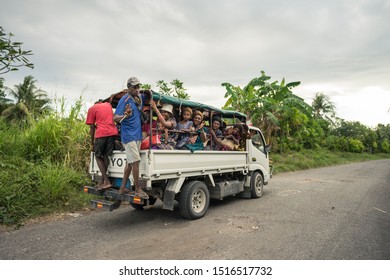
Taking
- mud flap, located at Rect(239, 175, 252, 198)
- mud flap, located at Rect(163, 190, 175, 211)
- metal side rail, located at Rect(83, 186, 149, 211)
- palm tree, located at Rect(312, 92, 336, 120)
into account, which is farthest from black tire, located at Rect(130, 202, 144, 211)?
palm tree, located at Rect(312, 92, 336, 120)

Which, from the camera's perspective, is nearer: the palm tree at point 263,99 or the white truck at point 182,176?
the white truck at point 182,176

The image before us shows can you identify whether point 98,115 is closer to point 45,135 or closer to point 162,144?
point 162,144

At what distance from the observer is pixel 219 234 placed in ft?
13.8

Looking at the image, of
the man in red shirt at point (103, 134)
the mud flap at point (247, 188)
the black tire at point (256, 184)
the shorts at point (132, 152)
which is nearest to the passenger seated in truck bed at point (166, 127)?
the shorts at point (132, 152)

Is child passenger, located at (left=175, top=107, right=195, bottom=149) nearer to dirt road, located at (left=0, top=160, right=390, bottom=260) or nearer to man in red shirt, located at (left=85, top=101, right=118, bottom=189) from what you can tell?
man in red shirt, located at (left=85, top=101, right=118, bottom=189)

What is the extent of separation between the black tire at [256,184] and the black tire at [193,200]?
6.94ft

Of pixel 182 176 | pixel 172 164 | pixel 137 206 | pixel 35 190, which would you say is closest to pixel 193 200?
pixel 182 176

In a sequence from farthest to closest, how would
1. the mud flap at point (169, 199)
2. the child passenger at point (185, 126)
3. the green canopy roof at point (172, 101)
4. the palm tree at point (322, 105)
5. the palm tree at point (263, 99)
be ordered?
1. the palm tree at point (322, 105)
2. the palm tree at point (263, 99)
3. the child passenger at point (185, 126)
4. the green canopy roof at point (172, 101)
5. the mud flap at point (169, 199)

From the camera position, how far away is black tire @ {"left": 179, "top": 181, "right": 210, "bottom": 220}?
4.91 meters

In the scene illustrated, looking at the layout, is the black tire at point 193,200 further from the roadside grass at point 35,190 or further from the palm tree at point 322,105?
the palm tree at point 322,105

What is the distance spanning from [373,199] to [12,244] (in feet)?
25.8

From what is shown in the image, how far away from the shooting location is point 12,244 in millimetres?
3818

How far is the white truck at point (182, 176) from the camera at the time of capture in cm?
443

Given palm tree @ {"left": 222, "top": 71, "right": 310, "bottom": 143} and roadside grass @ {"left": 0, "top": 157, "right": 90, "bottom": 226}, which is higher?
palm tree @ {"left": 222, "top": 71, "right": 310, "bottom": 143}
